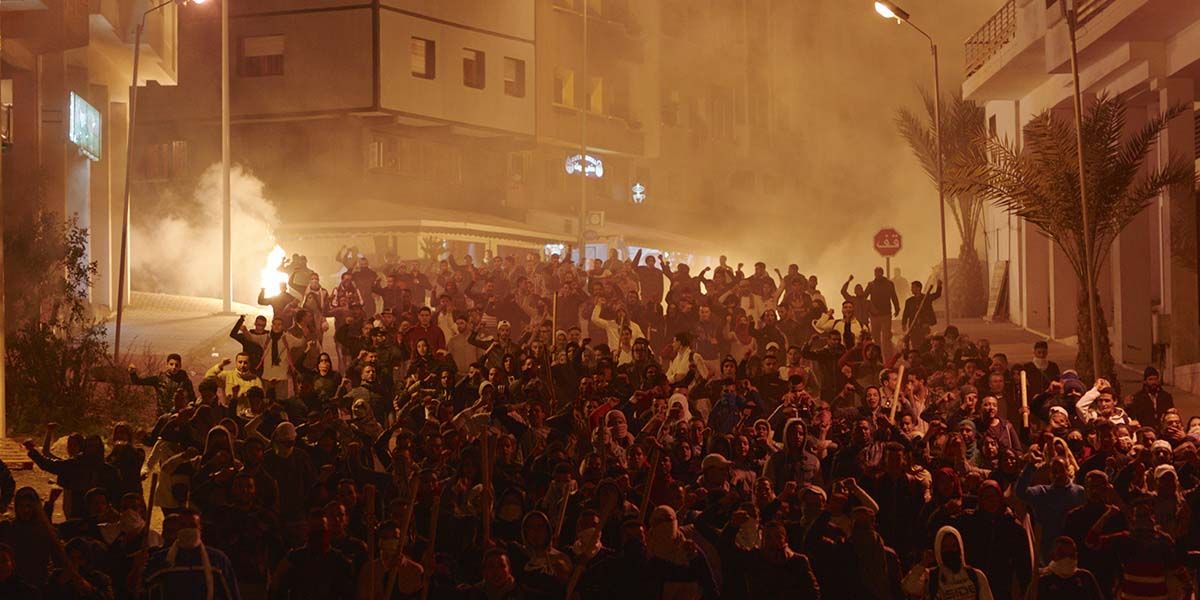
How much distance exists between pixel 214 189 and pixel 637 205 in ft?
61.2

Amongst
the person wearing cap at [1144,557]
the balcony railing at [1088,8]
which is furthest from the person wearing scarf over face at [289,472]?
the balcony railing at [1088,8]

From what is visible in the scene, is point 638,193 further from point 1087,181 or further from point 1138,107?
point 1087,181

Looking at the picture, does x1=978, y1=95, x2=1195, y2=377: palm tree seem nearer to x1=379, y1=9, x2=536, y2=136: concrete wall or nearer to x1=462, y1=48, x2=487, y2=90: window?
x1=379, y1=9, x2=536, y2=136: concrete wall

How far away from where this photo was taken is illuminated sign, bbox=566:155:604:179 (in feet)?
180

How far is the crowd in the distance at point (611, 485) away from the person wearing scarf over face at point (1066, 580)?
0.5 inches

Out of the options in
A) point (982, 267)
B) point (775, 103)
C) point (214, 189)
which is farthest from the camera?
point (775, 103)

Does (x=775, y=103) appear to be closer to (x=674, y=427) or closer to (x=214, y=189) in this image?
(x=214, y=189)

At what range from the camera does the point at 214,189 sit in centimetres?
4600

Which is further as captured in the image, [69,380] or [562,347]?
[69,380]

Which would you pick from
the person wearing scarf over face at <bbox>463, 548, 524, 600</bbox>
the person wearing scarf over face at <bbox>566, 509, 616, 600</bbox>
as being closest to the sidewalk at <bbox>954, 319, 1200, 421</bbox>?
the person wearing scarf over face at <bbox>566, 509, 616, 600</bbox>

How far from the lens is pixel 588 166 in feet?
187

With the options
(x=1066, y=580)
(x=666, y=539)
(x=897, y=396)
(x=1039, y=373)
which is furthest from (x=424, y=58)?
(x=1066, y=580)

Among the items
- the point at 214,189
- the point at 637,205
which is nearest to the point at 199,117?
the point at 214,189

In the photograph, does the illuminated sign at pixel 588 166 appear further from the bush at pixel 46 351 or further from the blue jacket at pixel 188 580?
the blue jacket at pixel 188 580
